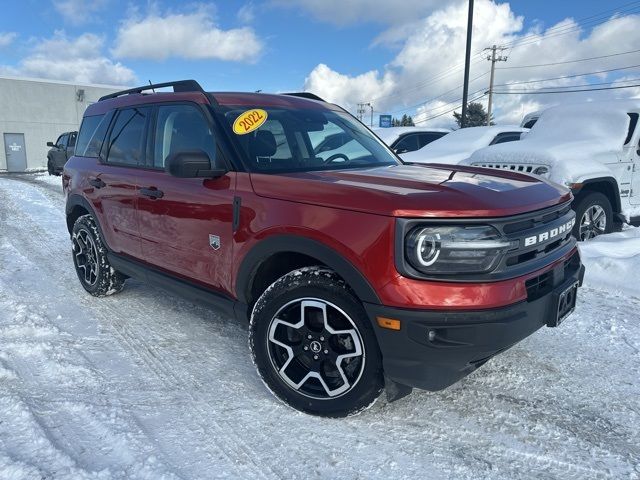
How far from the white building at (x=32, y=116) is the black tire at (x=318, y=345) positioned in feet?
121

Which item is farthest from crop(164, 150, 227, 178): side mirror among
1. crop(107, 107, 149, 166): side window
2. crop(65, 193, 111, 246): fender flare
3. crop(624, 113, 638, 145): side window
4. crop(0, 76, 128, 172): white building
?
crop(0, 76, 128, 172): white building

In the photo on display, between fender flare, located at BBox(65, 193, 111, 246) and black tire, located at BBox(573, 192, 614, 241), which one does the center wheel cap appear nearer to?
fender flare, located at BBox(65, 193, 111, 246)

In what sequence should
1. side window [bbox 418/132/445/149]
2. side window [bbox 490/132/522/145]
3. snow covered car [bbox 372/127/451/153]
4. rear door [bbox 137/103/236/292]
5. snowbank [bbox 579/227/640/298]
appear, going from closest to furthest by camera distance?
rear door [bbox 137/103/236/292]
snowbank [bbox 579/227/640/298]
side window [bbox 490/132/522/145]
snow covered car [bbox 372/127/451/153]
side window [bbox 418/132/445/149]

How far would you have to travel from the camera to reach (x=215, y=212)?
3.11m

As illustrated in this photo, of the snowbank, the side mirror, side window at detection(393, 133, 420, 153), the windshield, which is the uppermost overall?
side window at detection(393, 133, 420, 153)

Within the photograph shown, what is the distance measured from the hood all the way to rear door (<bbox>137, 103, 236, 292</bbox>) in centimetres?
39

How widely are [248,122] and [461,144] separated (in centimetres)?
746

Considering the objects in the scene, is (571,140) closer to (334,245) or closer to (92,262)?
(334,245)

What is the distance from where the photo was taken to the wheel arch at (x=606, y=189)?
6.16 meters

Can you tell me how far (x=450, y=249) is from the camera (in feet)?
7.40

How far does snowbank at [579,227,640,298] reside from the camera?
488 centimetres

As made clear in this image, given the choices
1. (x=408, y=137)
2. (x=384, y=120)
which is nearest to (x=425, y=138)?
(x=408, y=137)

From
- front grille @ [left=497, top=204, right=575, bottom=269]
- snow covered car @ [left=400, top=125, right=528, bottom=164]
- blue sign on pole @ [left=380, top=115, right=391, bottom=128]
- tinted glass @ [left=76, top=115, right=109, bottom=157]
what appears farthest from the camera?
blue sign on pole @ [left=380, top=115, right=391, bottom=128]

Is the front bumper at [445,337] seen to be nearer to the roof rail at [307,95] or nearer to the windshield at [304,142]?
the windshield at [304,142]
